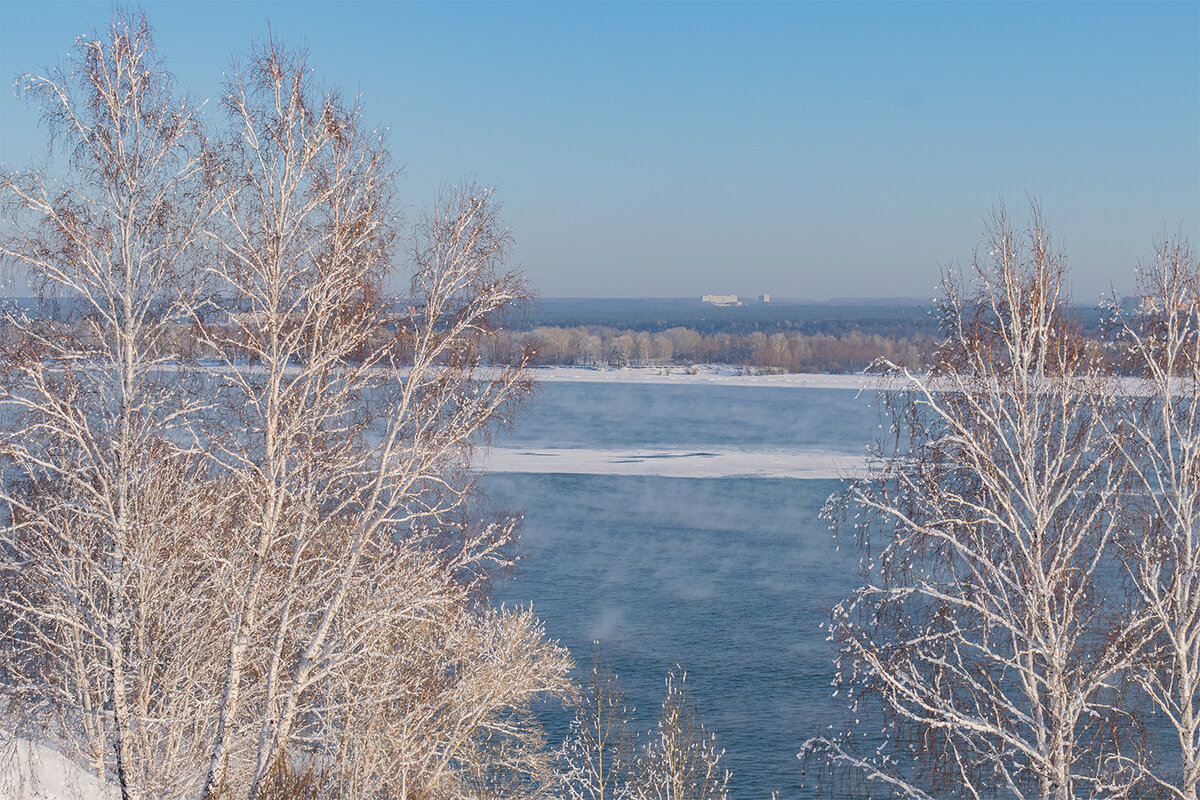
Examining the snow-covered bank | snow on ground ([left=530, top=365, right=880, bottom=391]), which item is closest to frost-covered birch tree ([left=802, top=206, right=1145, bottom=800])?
the snow-covered bank

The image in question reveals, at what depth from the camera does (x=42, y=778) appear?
8875mm

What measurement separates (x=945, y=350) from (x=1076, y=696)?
2910 mm

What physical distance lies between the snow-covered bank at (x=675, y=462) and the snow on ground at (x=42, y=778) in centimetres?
2151

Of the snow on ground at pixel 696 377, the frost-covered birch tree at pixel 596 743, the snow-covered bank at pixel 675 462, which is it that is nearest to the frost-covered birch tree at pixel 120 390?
the frost-covered birch tree at pixel 596 743

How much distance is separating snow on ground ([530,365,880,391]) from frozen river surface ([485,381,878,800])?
1800 centimetres

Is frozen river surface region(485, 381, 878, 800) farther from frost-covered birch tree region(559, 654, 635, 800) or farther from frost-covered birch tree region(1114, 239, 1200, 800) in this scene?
frost-covered birch tree region(1114, 239, 1200, 800)

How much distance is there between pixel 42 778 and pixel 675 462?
26444mm

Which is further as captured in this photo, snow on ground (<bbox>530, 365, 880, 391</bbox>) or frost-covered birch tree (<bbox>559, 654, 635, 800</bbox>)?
snow on ground (<bbox>530, 365, 880, 391</bbox>)

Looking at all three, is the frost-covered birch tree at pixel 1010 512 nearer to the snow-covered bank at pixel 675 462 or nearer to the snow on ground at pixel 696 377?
the snow-covered bank at pixel 675 462

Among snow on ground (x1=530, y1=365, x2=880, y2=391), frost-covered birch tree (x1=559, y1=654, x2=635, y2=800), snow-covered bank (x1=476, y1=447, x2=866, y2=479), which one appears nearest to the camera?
frost-covered birch tree (x1=559, y1=654, x2=635, y2=800)

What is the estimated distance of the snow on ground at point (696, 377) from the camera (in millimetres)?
63031

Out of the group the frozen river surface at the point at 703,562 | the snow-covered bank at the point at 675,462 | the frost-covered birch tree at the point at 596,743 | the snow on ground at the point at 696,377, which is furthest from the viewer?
the snow on ground at the point at 696,377

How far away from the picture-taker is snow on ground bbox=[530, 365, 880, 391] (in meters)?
63.0

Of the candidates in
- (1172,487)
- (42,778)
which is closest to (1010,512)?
(1172,487)
